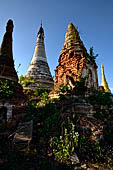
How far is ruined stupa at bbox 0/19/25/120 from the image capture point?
7.33m

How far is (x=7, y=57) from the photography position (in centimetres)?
1063

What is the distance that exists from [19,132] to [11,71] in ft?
18.9

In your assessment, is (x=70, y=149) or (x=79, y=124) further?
(x=79, y=124)

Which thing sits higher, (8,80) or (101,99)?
(8,80)

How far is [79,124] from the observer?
19.8 ft

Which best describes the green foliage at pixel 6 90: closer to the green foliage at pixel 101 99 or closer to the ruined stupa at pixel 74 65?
the ruined stupa at pixel 74 65

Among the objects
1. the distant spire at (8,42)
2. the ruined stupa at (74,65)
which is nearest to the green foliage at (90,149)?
the ruined stupa at (74,65)

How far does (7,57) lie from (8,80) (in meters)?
2.72

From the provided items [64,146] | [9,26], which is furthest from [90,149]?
[9,26]

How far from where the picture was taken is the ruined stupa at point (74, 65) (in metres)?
9.59

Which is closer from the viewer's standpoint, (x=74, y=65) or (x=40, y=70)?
(x=74, y=65)

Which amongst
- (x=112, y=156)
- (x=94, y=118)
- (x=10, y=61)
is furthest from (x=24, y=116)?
(x=10, y=61)

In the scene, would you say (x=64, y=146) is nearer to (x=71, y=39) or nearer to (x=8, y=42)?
(x=71, y=39)

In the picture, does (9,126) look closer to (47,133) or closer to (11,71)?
(47,133)
